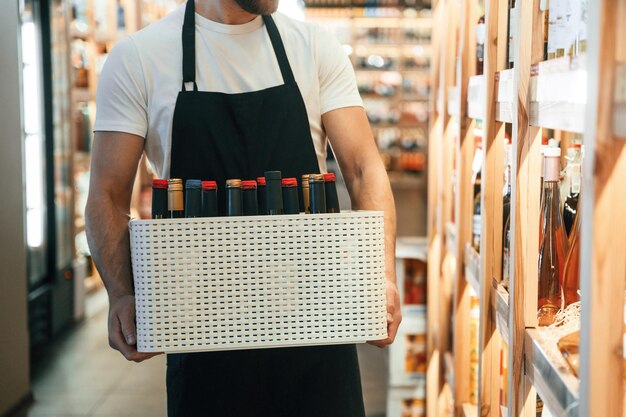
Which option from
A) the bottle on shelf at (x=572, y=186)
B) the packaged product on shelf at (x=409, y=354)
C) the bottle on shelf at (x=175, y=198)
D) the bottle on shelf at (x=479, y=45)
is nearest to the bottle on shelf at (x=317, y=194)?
the bottle on shelf at (x=175, y=198)

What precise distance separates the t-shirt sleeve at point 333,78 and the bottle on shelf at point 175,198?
0.60 metres

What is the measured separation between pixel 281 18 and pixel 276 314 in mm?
883

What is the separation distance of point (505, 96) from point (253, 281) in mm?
849

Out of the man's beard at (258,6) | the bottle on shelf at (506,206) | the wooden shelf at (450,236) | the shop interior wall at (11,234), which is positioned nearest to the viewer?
the man's beard at (258,6)

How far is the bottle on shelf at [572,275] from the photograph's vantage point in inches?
79.9

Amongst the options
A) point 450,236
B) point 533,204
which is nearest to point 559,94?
point 533,204

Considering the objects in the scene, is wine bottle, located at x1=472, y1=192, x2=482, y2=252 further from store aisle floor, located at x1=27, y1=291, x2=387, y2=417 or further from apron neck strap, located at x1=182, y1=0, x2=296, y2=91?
store aisle floor, located at x1=27, y1=291, x2=387, y2=417

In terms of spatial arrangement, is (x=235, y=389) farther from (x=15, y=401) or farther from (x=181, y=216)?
(x=15, y=401)

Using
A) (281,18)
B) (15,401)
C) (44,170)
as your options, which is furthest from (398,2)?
(281,18)

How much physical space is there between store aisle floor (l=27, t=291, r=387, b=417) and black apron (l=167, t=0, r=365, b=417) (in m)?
2.45

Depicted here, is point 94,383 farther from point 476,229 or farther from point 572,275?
point 572,275

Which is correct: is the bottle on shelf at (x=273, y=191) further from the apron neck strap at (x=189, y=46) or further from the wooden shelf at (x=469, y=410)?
the wooden shelf at (x=469, y=410)

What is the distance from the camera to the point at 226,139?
78.6 inches

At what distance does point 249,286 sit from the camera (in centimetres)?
159
